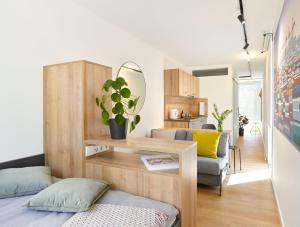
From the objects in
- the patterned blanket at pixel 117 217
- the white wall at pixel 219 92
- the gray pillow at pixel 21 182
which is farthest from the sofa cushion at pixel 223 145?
the white wall at pixel 219 92

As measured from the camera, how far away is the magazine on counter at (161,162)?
184cm

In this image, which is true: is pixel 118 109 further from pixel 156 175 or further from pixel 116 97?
pixel 156 175

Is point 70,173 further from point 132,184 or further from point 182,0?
point 182,0

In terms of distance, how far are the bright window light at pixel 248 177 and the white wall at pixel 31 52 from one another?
121 inches

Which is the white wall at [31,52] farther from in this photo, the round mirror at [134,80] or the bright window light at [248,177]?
the bright window light at [248,177]

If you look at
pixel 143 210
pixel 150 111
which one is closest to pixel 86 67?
pixel 143 210

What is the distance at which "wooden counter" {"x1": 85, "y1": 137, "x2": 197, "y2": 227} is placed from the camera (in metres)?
1.66

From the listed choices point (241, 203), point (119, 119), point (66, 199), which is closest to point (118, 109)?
point (119, 119)

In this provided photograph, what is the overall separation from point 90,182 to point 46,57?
58.2 inches

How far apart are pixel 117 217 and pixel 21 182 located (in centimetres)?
88

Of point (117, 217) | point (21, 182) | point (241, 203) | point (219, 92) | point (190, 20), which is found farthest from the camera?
point (219, 92)

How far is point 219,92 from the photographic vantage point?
657 centimetres

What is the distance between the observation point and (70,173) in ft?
6.95

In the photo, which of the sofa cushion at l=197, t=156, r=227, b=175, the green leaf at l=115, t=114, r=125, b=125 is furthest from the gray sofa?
the green leaf at l=115, t=114, r=125, b=125
